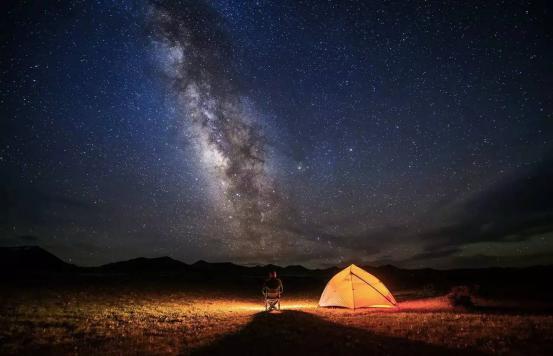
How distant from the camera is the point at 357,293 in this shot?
17.8 metres

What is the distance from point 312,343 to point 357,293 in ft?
29.4

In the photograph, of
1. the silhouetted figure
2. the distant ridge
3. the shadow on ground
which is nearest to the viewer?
the shadow on ground

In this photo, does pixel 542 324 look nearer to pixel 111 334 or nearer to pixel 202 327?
pixel 202 327

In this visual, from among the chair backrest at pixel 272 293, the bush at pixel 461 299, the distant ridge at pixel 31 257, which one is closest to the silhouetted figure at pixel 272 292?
the chair backrest at pixel 272 293

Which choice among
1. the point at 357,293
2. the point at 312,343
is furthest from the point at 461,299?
the point at 312,343

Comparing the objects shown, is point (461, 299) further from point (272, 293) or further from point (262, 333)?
point (262, 333)

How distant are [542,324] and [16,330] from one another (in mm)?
16692

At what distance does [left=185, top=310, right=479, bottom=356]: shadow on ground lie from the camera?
A: 8.47 metres

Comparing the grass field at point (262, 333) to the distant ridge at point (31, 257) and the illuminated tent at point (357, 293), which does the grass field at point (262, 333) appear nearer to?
the illuminated tent at point (357, 293)

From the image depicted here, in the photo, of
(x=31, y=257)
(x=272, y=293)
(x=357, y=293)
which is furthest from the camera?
(x=31, y=257)

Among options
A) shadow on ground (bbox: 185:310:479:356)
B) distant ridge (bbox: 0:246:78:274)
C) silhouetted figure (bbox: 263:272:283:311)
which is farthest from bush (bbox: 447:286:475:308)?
distant ridge (bbox: 0:246:78:274)

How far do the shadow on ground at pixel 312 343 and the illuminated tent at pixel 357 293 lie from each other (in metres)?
5.83

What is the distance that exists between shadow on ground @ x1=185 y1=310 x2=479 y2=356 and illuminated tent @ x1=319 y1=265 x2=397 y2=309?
583 centimetres

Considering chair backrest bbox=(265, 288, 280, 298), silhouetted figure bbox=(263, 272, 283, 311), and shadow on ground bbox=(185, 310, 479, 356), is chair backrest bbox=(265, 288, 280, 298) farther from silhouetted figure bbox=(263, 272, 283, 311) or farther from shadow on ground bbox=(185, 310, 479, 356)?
shadow on ground bbox=(185, 310, 479, 356)
